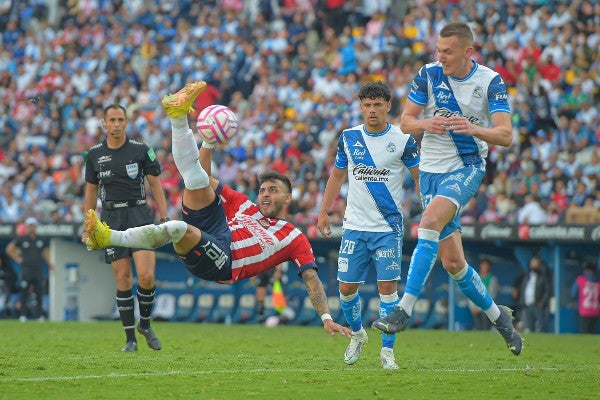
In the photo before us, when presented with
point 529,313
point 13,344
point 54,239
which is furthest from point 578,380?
point 54,239

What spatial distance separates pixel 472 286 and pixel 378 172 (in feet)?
4.80

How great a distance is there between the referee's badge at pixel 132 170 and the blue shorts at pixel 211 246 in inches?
115

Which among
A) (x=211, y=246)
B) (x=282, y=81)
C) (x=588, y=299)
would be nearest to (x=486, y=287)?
(x=588, y=299)

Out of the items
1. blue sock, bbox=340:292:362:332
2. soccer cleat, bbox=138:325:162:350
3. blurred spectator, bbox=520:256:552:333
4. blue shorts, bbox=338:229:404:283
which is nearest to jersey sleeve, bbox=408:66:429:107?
blue shorts, bbox=338:229:404:283

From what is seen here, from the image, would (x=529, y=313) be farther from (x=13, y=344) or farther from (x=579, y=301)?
(x=13, y=344)

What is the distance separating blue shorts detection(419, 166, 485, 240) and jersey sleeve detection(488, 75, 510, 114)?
24.2 inches

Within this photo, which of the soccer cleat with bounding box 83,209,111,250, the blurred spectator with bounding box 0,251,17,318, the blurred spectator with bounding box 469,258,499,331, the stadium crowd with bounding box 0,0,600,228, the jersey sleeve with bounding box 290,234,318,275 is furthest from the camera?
the blurred spectator with bounding box 0,251,17,318

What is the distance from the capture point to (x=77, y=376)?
32.4ft

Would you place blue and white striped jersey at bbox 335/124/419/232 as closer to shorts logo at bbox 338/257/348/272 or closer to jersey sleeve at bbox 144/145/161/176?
shorts logo at bbox 338/257/348/272

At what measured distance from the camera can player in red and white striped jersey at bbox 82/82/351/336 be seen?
9938mm

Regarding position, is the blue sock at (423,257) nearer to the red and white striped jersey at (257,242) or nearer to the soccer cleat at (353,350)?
the red and white striped jersey at (257,242)

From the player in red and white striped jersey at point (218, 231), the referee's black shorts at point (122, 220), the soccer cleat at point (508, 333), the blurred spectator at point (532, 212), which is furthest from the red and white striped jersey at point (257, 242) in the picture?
the blurred spectator at point (532, 212)

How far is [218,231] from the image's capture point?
1067 cm

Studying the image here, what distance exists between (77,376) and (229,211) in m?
2.16
